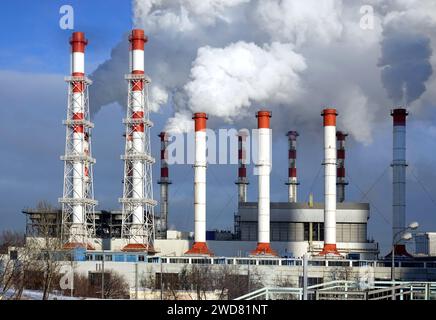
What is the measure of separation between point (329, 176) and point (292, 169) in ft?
29.4

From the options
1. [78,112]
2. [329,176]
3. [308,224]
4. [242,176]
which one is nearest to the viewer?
[329,176]

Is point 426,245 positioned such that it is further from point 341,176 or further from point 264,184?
point 264,184

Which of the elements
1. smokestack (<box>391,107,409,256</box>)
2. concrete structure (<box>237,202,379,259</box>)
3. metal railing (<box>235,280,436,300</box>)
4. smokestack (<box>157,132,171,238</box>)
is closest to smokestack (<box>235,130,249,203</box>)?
concrete structure (<box>237,202,379,259</box>)

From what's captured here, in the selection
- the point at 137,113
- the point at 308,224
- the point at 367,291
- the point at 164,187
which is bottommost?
the point at 308,224

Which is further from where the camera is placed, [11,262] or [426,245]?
[426,245]

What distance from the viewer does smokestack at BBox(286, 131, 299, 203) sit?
52.5 metres

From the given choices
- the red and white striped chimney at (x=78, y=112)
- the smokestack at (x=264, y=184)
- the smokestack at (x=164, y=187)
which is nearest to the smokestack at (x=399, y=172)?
the smokestack at (x=264, y=184)

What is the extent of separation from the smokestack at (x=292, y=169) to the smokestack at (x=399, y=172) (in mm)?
7946

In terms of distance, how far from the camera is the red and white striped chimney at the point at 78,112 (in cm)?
4653

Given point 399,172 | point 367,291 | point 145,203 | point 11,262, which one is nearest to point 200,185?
point 145,203

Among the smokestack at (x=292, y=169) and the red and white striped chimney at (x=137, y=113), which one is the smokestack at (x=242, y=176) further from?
the red and white striped chimney at (x=137, y=113)

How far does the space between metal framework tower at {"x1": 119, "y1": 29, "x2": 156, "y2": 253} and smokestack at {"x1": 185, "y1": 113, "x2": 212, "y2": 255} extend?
255 centimetres

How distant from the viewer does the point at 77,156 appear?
46.2m

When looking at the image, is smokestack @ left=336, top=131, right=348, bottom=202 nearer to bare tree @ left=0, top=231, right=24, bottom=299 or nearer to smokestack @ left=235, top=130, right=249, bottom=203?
smokestack @ left=235, top=130, right=249, bottom=203
